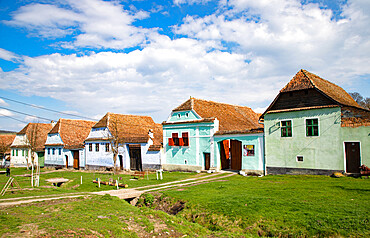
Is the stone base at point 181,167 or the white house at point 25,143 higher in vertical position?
the white house at point 25,143

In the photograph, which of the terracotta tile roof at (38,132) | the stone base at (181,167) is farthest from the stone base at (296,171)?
the terracotta tile roof at (38,132)

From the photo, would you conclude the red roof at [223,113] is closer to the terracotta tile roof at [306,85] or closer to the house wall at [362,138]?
the terracotta tile roof at [306,85]

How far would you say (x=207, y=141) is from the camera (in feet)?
96.7

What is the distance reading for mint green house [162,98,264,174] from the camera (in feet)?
86.8

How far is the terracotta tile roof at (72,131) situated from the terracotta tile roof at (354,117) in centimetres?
3491

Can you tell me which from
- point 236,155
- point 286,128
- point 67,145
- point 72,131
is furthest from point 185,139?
point 72,131

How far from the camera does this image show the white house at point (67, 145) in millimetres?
42656

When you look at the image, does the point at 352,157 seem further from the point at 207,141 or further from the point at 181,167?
the point at 181,167

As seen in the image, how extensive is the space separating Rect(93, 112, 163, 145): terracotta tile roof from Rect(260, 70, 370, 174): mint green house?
15.7 m

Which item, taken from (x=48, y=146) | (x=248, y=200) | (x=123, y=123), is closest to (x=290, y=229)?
(x=248, y=200)

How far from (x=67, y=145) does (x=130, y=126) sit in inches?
447

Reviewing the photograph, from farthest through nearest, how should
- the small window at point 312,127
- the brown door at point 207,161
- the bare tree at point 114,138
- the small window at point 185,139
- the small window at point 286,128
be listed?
the bare tree at point 114,138 → the small window at point 185,139 → the brown door at point 207,161 → the small window at point 286,128 → the small window at point 312,127

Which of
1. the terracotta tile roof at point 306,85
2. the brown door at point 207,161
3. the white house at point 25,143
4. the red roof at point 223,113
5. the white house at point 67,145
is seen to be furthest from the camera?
the white house at point 25,143

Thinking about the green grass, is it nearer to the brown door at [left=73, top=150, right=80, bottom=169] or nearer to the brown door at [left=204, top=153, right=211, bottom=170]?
the brown door at [left=204, top=153, right=211, bottom=170]
